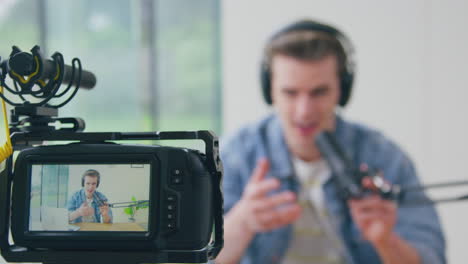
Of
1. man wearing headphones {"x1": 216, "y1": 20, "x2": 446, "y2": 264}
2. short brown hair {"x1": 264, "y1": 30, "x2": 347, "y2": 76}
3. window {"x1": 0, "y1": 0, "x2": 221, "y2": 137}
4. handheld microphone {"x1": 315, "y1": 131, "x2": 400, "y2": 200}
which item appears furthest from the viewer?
window {"x1": 0, "y1": 0, "x2": 221, "y2": 137}

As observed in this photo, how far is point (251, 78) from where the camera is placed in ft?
7.80

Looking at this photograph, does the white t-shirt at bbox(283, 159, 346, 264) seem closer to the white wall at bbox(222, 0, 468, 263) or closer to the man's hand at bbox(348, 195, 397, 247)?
the man's hand at bbox(348, 195, 397, 247)

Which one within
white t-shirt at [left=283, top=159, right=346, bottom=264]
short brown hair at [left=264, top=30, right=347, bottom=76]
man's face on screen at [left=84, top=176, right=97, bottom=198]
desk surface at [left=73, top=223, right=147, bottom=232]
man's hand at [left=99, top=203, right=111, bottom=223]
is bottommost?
white t-shirt at [left=283, top=159, right=346, bottom=264]

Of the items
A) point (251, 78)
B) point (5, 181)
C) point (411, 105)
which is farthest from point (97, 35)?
point (5, 181)

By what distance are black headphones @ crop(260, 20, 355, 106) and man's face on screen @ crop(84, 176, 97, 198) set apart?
5.21ft

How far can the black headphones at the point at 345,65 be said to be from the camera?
2.16 meters

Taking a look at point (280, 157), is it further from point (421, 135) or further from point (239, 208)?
point (421, 135)

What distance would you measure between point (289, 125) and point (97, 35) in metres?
1.41

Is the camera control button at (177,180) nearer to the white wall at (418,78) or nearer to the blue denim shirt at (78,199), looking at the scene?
the blue denim shirt at (78,199)

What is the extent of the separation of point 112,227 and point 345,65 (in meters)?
1.64

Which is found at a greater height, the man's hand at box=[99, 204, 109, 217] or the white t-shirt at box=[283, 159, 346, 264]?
the man's hand at box=[99, 204, 109, 217]

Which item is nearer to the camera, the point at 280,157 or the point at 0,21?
the point at 280,157

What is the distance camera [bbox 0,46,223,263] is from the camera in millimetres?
659

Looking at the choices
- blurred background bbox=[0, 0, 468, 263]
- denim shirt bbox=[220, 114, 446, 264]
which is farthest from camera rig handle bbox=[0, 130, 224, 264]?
blurred background bbox=[0, 0, 468, 263]
